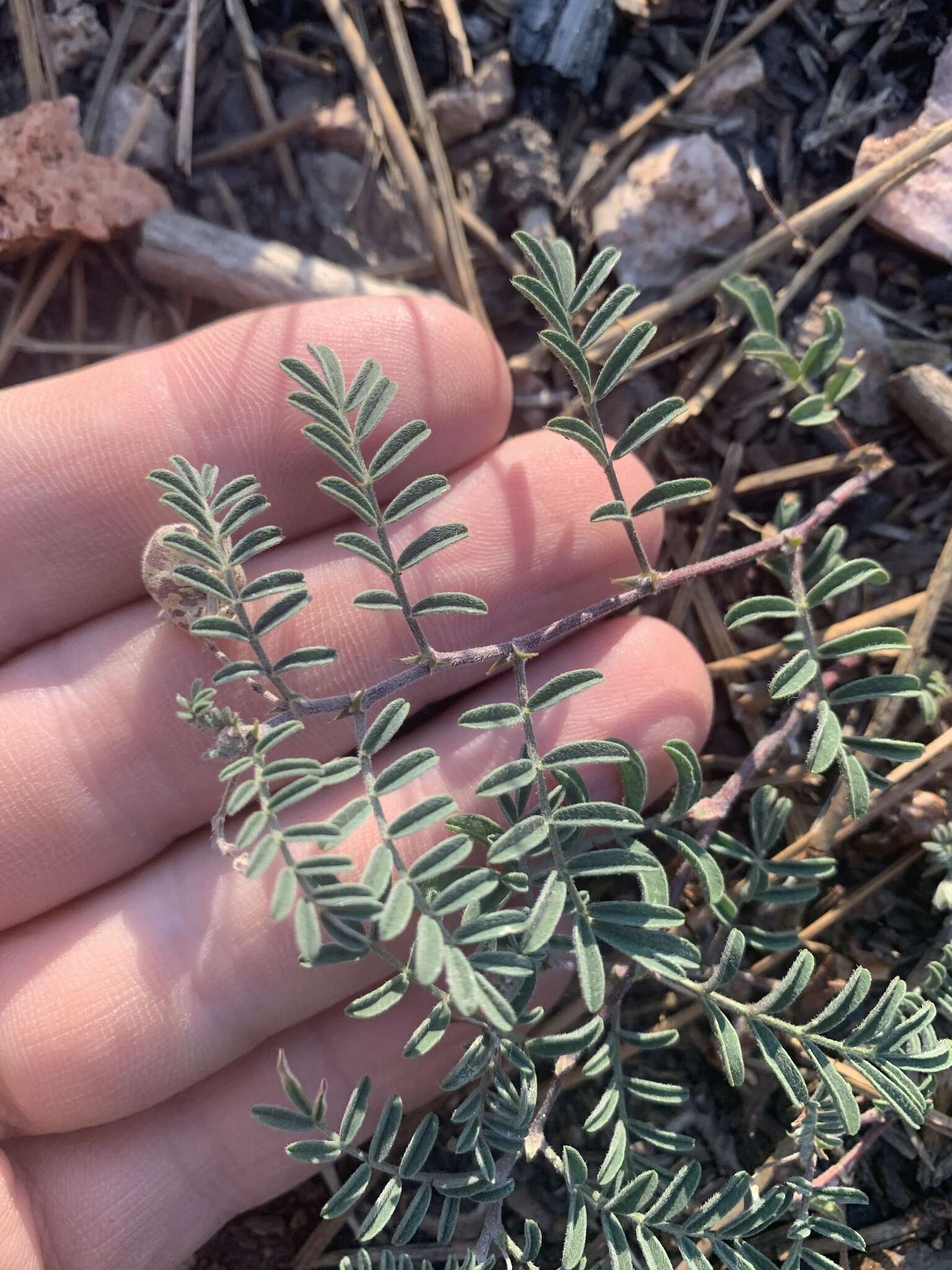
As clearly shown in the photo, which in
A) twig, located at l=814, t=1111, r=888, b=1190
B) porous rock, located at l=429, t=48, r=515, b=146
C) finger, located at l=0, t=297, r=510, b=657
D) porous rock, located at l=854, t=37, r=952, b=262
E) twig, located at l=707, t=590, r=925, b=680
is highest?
porous rock, located at l=429, t=48, r=515, b=146

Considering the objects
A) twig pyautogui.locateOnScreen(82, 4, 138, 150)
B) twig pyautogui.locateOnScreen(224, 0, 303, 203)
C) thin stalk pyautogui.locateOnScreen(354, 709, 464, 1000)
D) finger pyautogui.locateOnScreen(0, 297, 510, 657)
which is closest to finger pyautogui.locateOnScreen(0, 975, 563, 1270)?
thin stalk pyautogui.locateOnScreen(354, 709, 464, 1000)

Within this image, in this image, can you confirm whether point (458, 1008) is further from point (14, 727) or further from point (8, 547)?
point (8, 547)

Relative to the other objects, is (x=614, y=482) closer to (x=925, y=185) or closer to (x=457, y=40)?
(x=925, y=185)

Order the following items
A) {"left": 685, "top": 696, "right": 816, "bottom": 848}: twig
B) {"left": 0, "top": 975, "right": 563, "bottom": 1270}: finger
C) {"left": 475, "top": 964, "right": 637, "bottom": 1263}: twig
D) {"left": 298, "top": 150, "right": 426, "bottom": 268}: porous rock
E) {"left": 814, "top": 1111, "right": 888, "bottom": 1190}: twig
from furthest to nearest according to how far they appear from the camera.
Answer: {"left": 298, "top": 150, "right": 426, "bottom": 268}: porous rock, {"left": 0, "top": 975, "right": 563, "bottom": 1270}: finger, {"left": 685, "top": 696, "right": 816, "bottom": 848}: twig, {"left": 814, "top": 1111, "right": 888, "bottom": 1190}: twig, {"left": 475, "top": 964, "right": 637, "bottom": 1263}: twig

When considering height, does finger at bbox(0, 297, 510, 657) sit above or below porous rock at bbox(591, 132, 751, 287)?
below

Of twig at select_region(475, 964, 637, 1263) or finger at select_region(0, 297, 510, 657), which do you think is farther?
finger at select_region(0, 297, 510, 657)

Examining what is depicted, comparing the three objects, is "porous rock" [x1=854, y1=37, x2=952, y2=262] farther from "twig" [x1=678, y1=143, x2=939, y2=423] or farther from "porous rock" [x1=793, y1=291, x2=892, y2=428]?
"porous rock" [x1=793, y1=291, x2=892, y2=428]
